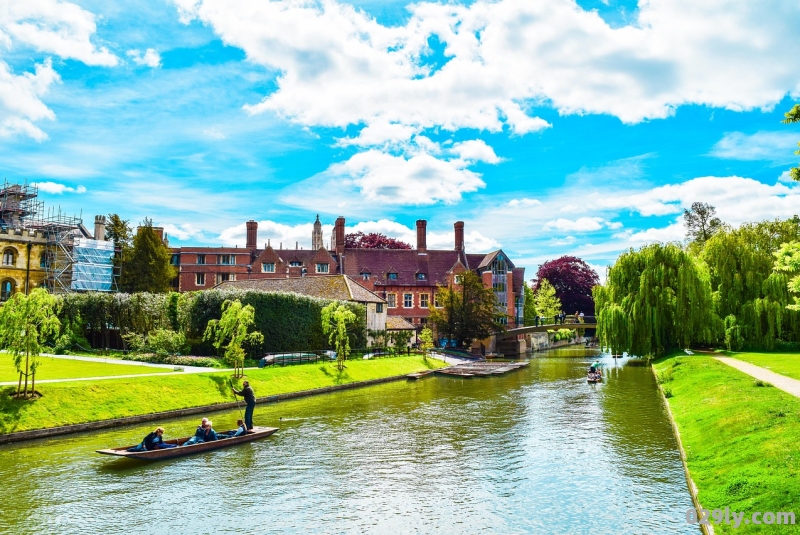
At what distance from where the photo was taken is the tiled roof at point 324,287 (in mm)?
54406

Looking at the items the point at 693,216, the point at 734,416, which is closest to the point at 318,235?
the point at 693,216

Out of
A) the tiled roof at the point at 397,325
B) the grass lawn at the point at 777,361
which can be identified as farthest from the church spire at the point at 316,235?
the grass lawn at the point at 777,361

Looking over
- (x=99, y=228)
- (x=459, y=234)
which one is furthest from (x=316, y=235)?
(x=99, y=228)

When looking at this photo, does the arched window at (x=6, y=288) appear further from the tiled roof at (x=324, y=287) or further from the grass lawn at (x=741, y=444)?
the grass lawn at (x=741, y=444)

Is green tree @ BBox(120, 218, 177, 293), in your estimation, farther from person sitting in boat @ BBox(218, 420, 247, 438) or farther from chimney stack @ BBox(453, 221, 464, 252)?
person sitting in boat @ BBox(218, 420, 247, 438)

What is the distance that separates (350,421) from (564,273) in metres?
84.7

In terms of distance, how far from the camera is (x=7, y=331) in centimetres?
2352

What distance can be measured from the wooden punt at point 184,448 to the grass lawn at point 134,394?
5.56 metres

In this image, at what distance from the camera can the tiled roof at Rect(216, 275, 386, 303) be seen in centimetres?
5441

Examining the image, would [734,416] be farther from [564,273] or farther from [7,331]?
[564,273]

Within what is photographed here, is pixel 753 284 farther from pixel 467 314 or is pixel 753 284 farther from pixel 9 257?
pixel 9 257

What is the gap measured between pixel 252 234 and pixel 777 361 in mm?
68074

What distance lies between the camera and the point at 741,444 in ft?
53.3

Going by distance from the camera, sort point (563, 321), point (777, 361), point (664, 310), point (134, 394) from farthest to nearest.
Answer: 1. point (563, 321)
2. point (664, 310)
3. point (777, 361)
4. point (134, 394)
